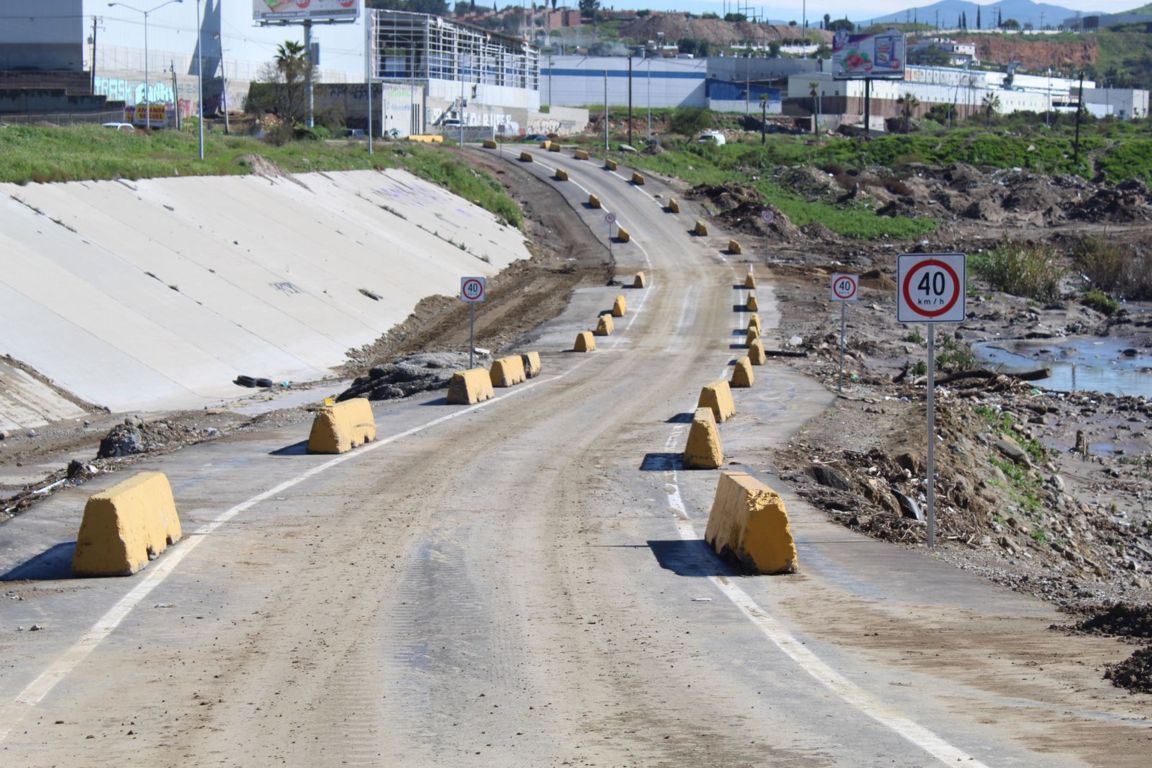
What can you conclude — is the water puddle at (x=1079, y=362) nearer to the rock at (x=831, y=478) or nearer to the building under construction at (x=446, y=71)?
the rock at (x=831, y=478)

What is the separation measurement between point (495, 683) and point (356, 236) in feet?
146

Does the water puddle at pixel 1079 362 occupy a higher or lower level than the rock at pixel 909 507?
lower

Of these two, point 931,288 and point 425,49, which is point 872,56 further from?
point 931,288

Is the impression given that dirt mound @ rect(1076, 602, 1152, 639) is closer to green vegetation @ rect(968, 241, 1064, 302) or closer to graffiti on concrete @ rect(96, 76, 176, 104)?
green vegetation @ rect(968, 241, 1064, 302)

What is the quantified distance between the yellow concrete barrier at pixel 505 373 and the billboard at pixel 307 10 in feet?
254

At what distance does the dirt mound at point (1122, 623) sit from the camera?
10523 mm

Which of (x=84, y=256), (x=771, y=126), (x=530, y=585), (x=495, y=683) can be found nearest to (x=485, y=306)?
(x=84, y=256)

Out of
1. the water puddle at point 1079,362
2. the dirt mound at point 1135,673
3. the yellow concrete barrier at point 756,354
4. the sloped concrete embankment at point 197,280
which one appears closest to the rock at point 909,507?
the dirt mound at point 1135,673

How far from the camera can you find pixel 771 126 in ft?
497

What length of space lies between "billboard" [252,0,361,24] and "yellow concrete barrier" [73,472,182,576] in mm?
94334

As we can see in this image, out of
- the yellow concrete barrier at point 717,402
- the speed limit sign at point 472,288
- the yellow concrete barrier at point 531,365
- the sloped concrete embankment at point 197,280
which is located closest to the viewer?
the yellow concrete barrier at point 717,402

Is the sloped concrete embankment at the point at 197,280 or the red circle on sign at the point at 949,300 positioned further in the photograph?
the sloped concrete embankment at the point at 197,280

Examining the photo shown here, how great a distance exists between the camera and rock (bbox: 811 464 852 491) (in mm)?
18922

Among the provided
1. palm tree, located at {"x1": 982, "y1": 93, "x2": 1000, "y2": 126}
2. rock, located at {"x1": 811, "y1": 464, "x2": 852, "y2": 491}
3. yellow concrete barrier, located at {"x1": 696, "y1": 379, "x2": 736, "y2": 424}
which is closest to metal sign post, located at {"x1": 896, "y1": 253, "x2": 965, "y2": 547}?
rock, located at {"x1": 811, "y1": 464, "x2": 852, "y2": 491}
